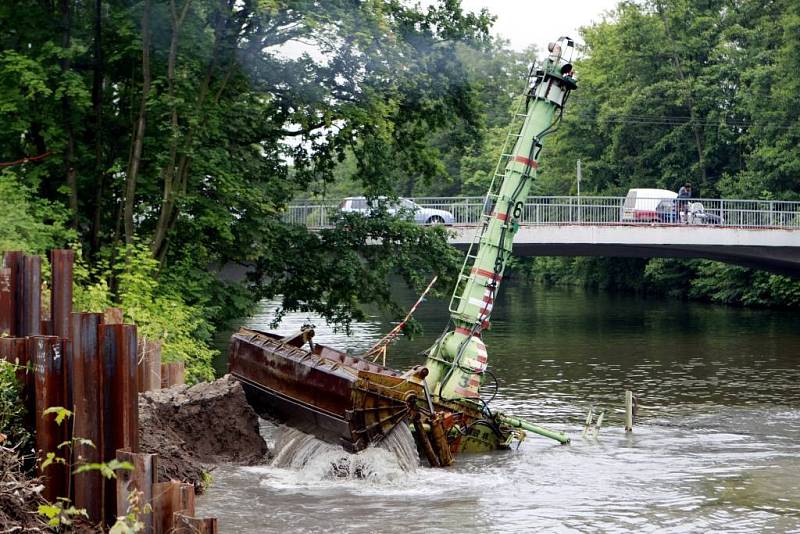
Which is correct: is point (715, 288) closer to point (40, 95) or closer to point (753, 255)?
point (753, 255)

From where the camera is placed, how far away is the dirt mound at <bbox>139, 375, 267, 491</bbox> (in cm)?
1695

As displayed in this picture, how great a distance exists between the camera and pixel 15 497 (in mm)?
8836

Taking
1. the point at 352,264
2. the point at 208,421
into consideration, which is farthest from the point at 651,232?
the point at 208,421

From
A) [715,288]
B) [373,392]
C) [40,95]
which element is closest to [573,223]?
[715,288]

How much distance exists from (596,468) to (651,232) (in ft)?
91.1

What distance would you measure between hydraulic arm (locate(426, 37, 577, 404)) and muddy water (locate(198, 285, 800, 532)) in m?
2.27

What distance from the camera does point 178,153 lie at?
977 inches

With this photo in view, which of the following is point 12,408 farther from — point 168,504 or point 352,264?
point 352,264

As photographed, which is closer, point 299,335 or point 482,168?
point 299,335

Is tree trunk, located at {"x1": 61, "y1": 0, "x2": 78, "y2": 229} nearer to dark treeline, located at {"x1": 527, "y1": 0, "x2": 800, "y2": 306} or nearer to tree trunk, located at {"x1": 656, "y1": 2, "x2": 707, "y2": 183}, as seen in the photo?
dark treeline, located at {"x1": 527, "y1": 0, "x2": 800, "y2": 306}

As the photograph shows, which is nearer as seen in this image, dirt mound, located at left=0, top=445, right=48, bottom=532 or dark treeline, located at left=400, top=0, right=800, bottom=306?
dirt mound, located at left=0, top=445, right=48, bottom=532

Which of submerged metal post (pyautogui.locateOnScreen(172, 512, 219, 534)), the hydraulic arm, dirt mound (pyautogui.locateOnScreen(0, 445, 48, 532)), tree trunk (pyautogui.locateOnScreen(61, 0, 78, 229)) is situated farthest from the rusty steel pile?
tree trunk (pyautogui.locateOnScreen(61, 0, 78, 229))

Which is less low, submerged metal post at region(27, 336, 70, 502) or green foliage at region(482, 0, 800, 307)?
green foliage at region(482, 0, 800, 307)

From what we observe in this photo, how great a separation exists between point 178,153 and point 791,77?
135ft
